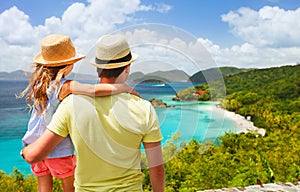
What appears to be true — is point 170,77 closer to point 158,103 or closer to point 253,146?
point 158,103

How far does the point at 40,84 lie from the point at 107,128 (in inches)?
27.4

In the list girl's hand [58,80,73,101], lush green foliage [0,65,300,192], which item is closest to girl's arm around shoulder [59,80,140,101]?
lush green foliage [0,65,300,192]

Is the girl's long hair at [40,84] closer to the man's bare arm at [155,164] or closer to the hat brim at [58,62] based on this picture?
the hat brim at [58,62]

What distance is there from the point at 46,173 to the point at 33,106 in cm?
38

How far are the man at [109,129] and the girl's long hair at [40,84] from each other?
52 centimetres

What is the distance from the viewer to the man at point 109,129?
45.0 inches

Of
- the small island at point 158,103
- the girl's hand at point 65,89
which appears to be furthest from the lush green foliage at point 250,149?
the girl's hand at point 65,89

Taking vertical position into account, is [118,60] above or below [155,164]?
above

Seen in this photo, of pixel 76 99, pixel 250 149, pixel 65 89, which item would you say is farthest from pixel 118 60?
pixel 250 149

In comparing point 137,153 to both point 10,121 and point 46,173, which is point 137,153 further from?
point 10,121

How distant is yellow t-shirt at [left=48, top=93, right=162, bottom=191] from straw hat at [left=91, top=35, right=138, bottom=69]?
0.11 meters

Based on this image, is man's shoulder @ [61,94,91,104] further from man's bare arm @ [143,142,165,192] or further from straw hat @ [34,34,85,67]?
straw hat @ [34,34,85,67]

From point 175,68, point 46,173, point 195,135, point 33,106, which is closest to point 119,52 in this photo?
point 175,68

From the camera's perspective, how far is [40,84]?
1701mm
